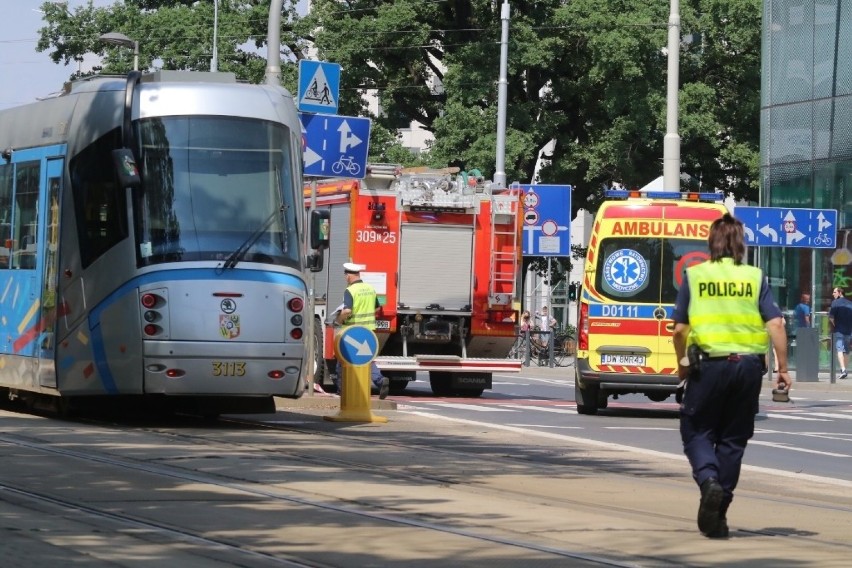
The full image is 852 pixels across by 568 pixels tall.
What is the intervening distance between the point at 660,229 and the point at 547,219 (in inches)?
630

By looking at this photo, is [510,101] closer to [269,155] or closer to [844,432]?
[844,432]

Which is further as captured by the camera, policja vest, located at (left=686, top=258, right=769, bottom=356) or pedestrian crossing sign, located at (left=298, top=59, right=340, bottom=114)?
pedestrian crossing sign, located at (left=298, top=59, right=340, bottom=114)

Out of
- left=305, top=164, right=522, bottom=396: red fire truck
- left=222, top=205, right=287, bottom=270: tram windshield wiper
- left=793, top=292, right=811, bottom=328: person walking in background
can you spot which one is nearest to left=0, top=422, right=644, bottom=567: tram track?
left=222, top=205, right=287, bottom=270: tram windshield wiper

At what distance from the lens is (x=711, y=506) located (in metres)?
9.80

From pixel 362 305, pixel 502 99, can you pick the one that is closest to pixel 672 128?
pixel 362 305

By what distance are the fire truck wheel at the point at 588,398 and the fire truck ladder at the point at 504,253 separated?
11.7 feet

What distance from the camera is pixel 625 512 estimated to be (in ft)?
37.2

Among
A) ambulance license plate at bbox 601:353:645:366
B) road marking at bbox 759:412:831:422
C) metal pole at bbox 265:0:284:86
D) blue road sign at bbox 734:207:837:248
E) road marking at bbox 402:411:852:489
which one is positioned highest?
metal pole at bbox 265:0:284:86

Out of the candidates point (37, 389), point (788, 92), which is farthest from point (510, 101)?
point (37, 389)

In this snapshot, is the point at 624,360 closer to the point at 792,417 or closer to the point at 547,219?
the point at 792,417

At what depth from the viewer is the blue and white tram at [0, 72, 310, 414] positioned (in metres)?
16.8

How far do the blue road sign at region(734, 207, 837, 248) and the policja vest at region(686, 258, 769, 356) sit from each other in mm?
22872

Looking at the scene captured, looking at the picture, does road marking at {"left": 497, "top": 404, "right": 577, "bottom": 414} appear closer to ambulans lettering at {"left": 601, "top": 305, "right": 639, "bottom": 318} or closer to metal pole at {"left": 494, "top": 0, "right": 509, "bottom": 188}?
ambulans lettering at {"left": 601, "top": 305, "right": 639, "bottom": 318}

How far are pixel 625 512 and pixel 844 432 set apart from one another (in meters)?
11.1
